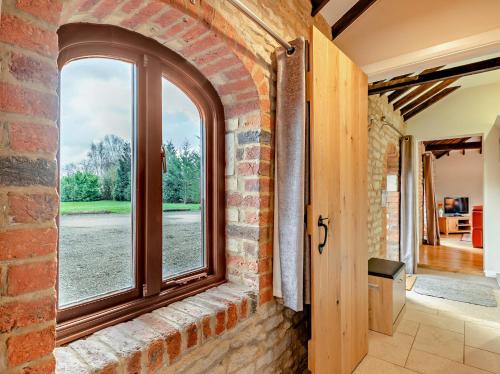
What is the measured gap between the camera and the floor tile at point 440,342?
2209 millimetres

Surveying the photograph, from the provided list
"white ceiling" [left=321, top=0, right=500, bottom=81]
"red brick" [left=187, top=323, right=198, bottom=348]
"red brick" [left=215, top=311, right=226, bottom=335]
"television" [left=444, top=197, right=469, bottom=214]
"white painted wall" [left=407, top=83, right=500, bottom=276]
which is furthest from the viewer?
"television" [left=444, top=197, right=469, bottom=214]

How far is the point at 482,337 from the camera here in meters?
2.45

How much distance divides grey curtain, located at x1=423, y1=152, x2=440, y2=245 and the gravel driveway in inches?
286

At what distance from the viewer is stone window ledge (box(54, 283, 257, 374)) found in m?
0.87

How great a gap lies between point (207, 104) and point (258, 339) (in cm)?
129

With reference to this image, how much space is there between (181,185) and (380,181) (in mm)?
3084

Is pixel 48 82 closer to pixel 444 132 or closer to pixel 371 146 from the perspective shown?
pixel 371 146

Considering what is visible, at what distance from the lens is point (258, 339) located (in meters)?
1.45

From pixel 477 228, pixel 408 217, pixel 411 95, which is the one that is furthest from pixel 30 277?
pixel 477 228

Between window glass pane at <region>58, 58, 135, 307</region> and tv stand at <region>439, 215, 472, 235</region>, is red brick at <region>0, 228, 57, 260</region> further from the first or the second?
tv stand at <region>439, 215, 472, 235</region>

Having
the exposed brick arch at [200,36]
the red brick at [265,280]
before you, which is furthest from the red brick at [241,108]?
the red brick at [265,280]

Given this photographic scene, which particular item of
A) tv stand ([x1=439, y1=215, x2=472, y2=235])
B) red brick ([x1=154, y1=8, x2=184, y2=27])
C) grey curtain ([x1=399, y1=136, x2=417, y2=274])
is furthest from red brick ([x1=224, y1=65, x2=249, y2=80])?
tv stand ([x1=439, y1=215, x2=472, y2=235])

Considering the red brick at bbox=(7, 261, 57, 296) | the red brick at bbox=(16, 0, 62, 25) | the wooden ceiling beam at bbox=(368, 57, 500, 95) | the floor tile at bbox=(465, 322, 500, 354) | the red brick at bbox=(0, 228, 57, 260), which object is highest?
the wooden ceiling beam at bbox=(368, 57, 500, 95)

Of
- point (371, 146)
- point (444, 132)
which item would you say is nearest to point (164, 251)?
point (371, 146)
